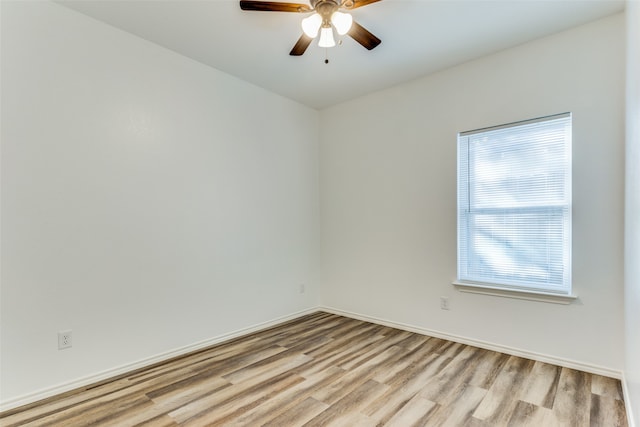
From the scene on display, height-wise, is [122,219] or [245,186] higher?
[245,186]

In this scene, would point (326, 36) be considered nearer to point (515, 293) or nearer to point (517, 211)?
point (517, 211)

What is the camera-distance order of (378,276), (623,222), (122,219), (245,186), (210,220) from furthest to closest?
(378,276)
(245,186)
(210,220)
(122,219)
(623,222)

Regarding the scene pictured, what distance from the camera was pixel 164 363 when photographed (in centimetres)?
276

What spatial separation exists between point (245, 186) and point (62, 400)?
2250 mm

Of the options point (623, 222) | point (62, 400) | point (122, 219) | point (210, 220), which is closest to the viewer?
point (62, 400)

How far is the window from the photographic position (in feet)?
8.73

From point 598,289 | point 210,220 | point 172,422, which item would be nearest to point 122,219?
point 210,220

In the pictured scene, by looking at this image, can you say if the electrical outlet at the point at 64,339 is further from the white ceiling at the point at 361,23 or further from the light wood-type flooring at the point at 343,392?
the white ceiling at the point at 361,23

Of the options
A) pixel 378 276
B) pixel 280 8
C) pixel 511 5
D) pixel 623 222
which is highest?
pixel 511 5

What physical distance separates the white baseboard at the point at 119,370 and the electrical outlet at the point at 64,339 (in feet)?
0.85

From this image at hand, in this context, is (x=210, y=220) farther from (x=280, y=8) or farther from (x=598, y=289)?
(x=598, y=289)

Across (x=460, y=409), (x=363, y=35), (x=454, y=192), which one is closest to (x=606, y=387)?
(x=460, y=409)

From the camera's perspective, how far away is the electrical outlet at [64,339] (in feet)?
7.48

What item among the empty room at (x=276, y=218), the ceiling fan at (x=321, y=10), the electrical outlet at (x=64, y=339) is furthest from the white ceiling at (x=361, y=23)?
the electrical outlet at (x=64, y=339)
